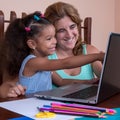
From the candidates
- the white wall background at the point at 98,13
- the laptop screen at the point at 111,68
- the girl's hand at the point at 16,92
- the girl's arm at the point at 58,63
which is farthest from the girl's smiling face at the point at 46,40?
the white wall background at the point at 98,13

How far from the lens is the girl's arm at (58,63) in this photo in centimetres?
94

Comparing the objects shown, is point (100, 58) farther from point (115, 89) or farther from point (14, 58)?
point (14, 58)

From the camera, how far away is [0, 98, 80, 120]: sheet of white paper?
26.6 inches

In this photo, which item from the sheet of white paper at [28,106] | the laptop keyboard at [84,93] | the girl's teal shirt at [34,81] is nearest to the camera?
the sheet of white paper at [28,106]

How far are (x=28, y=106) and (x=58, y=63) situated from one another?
0.29 metres

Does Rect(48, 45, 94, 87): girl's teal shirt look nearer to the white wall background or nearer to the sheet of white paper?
the sheet of white paper

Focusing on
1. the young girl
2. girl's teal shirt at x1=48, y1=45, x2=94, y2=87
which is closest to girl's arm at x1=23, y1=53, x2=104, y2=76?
→ the young girl

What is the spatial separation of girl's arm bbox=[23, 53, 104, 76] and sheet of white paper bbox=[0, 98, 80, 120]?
200mm

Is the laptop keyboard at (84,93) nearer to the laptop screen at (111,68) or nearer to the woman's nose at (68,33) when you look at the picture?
the laptop screen at (111,68)

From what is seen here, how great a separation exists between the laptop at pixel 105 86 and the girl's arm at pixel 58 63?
10cm

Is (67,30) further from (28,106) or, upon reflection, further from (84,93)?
(28,106)

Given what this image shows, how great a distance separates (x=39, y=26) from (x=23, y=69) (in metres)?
0.22

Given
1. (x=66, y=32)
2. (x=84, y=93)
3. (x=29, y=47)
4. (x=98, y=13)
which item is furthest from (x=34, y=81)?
(x=98, y=13)

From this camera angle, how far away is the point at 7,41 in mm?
1290
